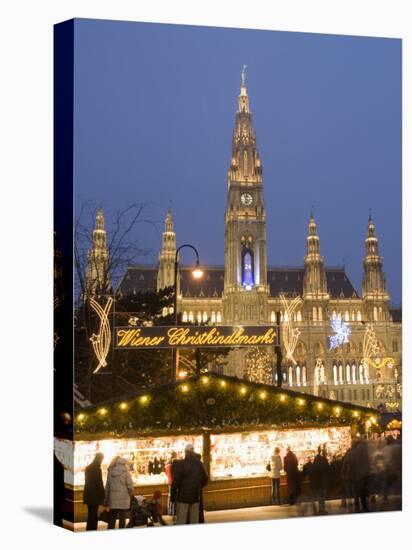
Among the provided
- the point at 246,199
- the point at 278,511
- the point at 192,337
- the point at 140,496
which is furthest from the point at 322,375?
the point at 140,496

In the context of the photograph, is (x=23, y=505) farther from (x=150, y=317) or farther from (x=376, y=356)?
(x=376, y=356)

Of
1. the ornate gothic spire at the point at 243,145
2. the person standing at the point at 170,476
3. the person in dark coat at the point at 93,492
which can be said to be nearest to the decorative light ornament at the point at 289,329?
the ornate gothic spire at the point at 243,145

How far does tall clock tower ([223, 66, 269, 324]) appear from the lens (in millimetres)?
24719

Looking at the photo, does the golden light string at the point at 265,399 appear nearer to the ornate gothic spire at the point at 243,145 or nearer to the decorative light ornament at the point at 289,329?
the decorative light ornament at the point at 289,329

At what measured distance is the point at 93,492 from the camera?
23.2m

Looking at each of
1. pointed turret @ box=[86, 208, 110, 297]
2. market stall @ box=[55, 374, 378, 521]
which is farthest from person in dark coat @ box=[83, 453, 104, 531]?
pointed turret @ box=[86, 208, 110, 297]

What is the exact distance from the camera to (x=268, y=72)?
25.2 meters

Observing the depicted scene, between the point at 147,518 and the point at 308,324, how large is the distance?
4.96m

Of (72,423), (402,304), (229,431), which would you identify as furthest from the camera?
(402,304)

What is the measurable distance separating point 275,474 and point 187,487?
186 centimetres

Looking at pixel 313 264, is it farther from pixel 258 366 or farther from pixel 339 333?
pixel 258 366

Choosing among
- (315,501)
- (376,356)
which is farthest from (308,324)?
(315,501)

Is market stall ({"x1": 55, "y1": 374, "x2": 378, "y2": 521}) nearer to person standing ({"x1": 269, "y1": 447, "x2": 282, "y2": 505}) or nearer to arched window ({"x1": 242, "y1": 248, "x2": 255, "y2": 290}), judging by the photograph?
person standing ({"x1": 269, "y1": 447, "x2": 282, "y2": 505})

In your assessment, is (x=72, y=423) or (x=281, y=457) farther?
(x=281, y=457)
